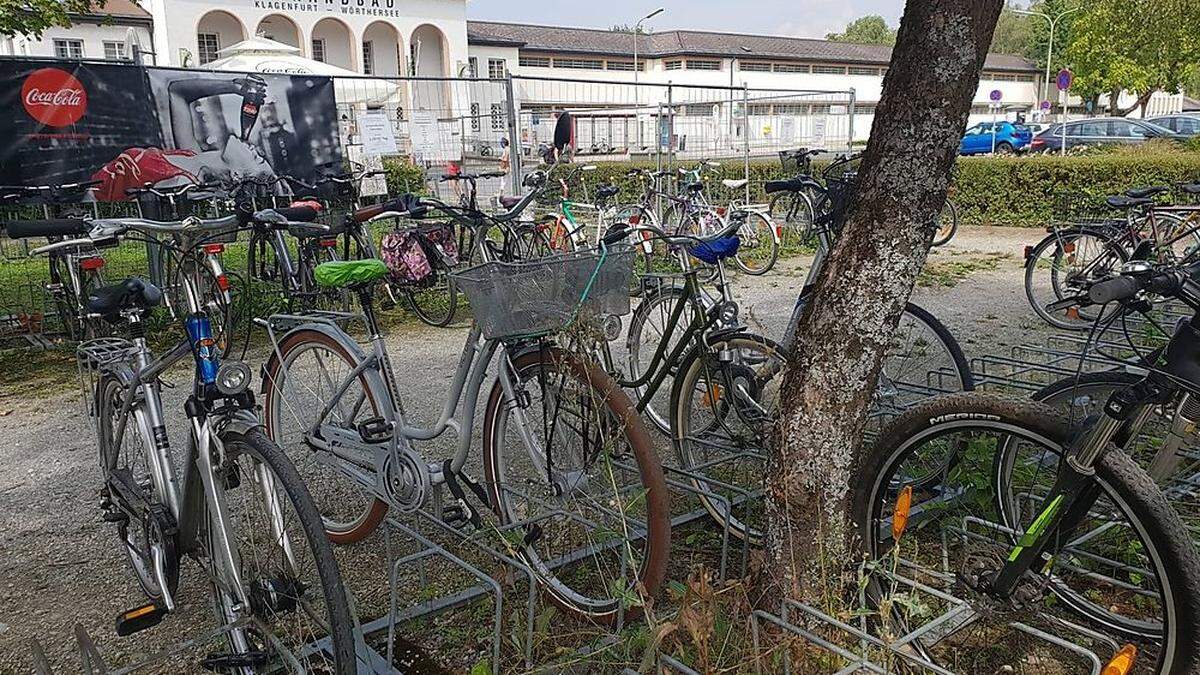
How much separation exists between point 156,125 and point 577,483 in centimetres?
594

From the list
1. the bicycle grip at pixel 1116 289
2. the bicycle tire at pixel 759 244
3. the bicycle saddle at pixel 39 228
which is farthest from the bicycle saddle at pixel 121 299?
the bicycle tire at pixel 759 244

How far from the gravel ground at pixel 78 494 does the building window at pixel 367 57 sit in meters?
33.2

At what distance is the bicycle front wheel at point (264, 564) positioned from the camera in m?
2.29

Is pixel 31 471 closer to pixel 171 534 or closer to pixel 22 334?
pixel 171 534

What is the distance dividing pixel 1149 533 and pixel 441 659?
185 cm

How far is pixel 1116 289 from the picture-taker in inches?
87.5

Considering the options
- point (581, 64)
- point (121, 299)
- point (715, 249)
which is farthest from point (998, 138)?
point (121, 299)

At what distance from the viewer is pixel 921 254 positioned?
88.0 inches

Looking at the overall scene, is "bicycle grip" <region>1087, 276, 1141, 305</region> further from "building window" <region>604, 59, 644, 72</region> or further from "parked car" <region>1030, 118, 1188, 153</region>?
"building window" <region>604, 59, 644, 72</region>

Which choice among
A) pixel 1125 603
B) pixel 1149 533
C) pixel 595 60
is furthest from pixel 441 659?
pixel 595 60

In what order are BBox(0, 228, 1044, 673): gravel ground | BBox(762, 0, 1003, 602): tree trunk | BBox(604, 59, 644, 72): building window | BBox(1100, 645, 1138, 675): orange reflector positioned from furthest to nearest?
BBox(604, 59, 644, 72): building window, BBox(0, 228, 1044, 673): gravel ground, BBox(762, 0, 1003, 602): tree trunk, BBox(1100, 645, 1138, 675): orange reflector

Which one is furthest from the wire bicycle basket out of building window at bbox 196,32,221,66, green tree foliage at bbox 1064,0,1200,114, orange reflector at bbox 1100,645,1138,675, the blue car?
building window at bbox 196,32,221,66

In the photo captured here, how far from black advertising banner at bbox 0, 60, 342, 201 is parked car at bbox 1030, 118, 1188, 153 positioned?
772 inches

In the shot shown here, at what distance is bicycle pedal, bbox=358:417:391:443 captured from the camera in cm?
302
